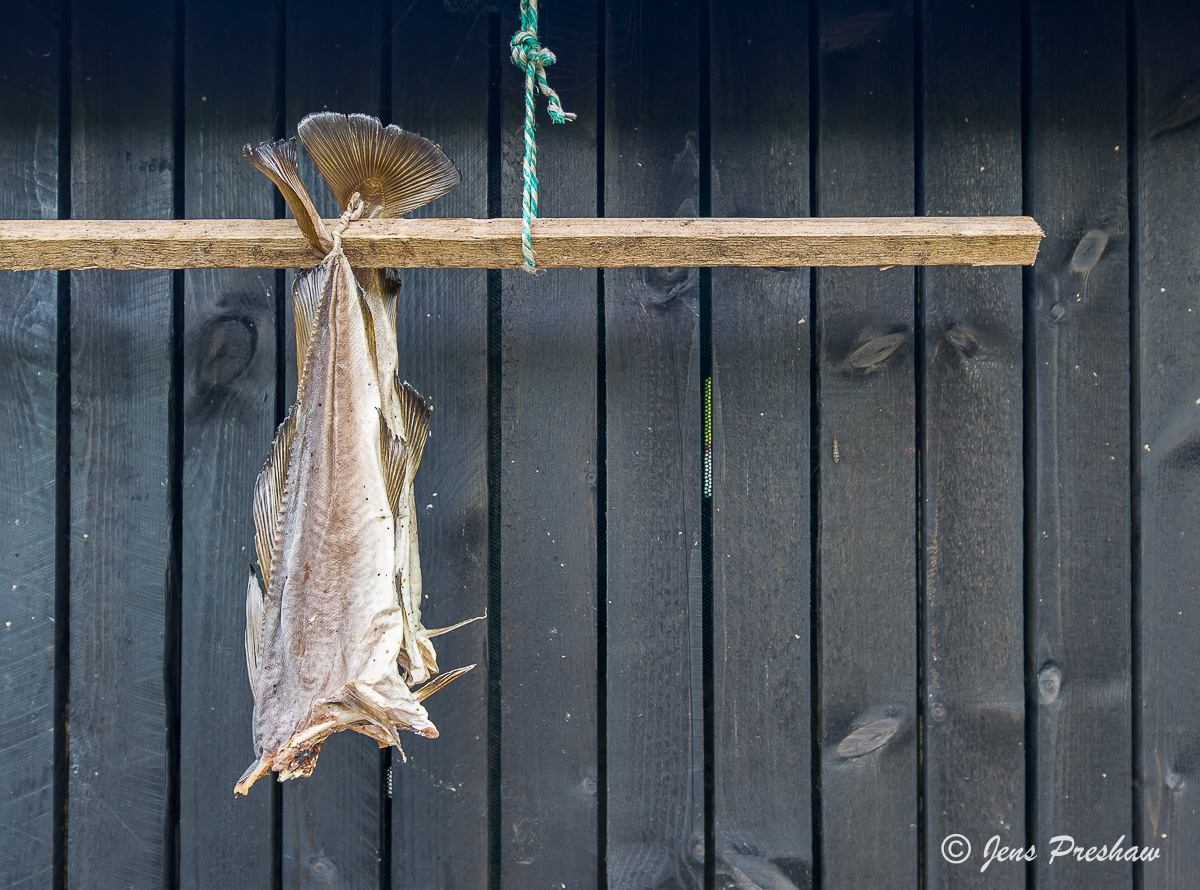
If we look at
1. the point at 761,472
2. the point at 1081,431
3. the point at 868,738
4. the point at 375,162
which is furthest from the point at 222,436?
the point at 1081,431

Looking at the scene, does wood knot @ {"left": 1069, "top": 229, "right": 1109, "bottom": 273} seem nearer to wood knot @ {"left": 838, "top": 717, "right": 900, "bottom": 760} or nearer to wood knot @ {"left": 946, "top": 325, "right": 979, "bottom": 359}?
wood knot @ {"left": 946, "top": 325, "right": 979, "bottom": 359}

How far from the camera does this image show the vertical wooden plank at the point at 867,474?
1133 millimetres

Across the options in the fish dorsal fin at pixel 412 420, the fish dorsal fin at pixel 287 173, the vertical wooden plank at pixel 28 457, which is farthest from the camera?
the vertical wooden plank at pixel 28 457

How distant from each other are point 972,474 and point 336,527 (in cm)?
103

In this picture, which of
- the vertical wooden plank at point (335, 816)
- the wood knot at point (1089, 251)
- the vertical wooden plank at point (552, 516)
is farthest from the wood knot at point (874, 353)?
the vertical wooden plank at point (335, 816)

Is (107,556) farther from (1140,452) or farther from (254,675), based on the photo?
(1140,452)

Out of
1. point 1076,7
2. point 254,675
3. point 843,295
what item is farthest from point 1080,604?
point 254,675

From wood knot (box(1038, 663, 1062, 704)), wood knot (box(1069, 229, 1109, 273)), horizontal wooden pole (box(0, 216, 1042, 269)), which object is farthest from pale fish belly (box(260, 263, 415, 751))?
wood knot (box(1069, 229, 1109, 273))

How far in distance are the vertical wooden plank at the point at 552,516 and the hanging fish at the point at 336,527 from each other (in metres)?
0.26

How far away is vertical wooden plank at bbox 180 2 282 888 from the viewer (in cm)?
112

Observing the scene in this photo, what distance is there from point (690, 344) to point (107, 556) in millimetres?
1052

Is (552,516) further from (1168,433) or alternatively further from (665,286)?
(1168,433)

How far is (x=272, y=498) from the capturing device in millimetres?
915

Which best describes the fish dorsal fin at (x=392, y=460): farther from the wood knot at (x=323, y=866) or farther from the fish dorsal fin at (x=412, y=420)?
the wood knot at (x=323, y=866)
